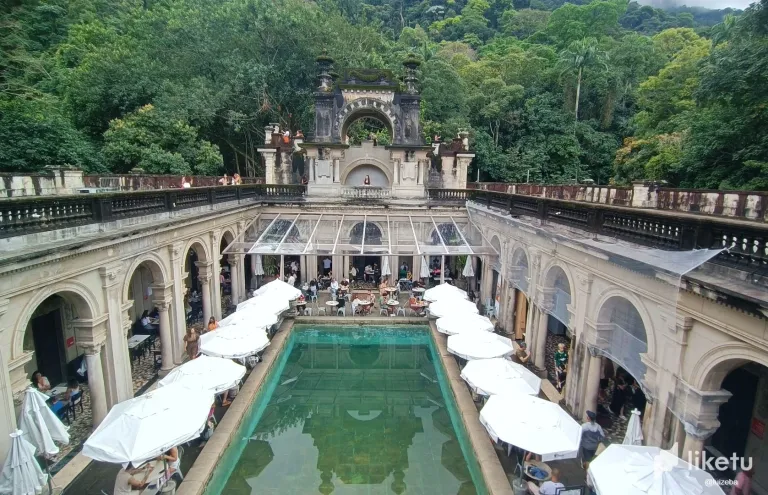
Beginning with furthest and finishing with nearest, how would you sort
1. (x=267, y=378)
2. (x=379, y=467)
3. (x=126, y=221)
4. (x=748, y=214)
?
(x=267, y=378) < (x=748, y=214) < (x=126, y=221) < (x=379, y=467)

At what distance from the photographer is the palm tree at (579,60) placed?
41844 mm

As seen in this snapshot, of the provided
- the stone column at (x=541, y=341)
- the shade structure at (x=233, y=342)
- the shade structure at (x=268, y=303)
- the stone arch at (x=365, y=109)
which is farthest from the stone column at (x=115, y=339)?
the stone arch at (x=365, y=109)

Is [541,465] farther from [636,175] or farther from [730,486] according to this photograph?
[636,175]

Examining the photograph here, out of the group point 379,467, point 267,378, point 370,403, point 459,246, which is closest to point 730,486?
point 379,467

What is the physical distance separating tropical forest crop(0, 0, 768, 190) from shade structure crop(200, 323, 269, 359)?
16432 mm

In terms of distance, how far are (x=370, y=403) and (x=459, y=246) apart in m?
8.82

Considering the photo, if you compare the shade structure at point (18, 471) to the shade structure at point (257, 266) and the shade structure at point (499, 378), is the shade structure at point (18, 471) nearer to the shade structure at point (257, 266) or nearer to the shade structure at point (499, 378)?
the shade structure at point (499, 378)

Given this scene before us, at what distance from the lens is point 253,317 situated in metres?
13.7

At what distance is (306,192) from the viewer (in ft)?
80.6

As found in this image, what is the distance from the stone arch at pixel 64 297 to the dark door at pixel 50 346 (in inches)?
145

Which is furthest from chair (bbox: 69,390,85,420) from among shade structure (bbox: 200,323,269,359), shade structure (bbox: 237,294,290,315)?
shade structure (bbox: 237,294,290,315)

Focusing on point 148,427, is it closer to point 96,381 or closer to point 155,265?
point 96,381

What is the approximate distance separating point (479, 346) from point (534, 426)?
395cm

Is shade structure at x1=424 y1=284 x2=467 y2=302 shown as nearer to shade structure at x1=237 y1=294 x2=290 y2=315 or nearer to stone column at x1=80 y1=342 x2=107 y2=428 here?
shade structure at x1=237 y1=294 x2=290 y2=315
